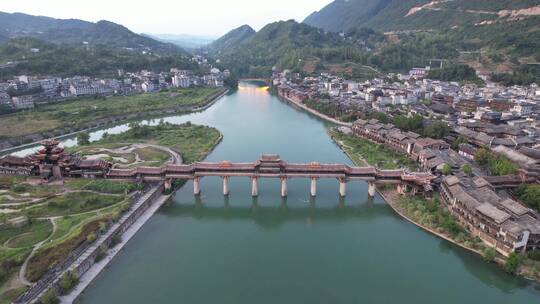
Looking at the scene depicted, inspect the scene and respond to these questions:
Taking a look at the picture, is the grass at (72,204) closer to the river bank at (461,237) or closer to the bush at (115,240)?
the bush at (115,240)

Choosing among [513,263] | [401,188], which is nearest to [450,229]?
[513,263]

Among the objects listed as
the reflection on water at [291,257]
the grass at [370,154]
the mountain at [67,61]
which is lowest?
the reflection on water at [291,257]

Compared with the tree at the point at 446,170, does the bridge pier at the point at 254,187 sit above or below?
below

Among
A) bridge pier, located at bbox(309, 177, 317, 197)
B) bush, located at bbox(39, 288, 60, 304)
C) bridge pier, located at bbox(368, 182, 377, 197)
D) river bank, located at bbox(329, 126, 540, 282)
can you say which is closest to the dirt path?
bush, located at bbox(39, 288, 60, 304)

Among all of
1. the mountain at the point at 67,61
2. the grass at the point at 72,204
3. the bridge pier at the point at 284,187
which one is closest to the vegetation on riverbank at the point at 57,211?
the grass at the point at 72,204

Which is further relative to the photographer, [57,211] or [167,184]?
[167,184]

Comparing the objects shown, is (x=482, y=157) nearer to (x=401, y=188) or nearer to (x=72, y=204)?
(x=401, y=188)
